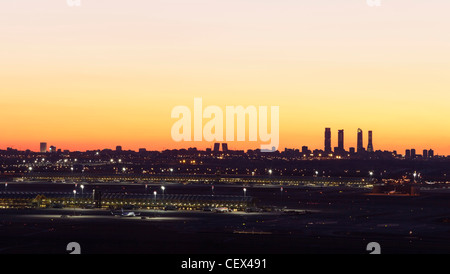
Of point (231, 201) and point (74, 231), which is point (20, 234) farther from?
point (231, 201)

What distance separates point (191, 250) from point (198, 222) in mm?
35896

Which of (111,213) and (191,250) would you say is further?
(111,213)

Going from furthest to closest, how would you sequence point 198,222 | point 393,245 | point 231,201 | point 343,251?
point 231,201 → point 198,222 → point 393,245 → point 343,251

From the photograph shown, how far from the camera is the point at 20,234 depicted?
315 ft
